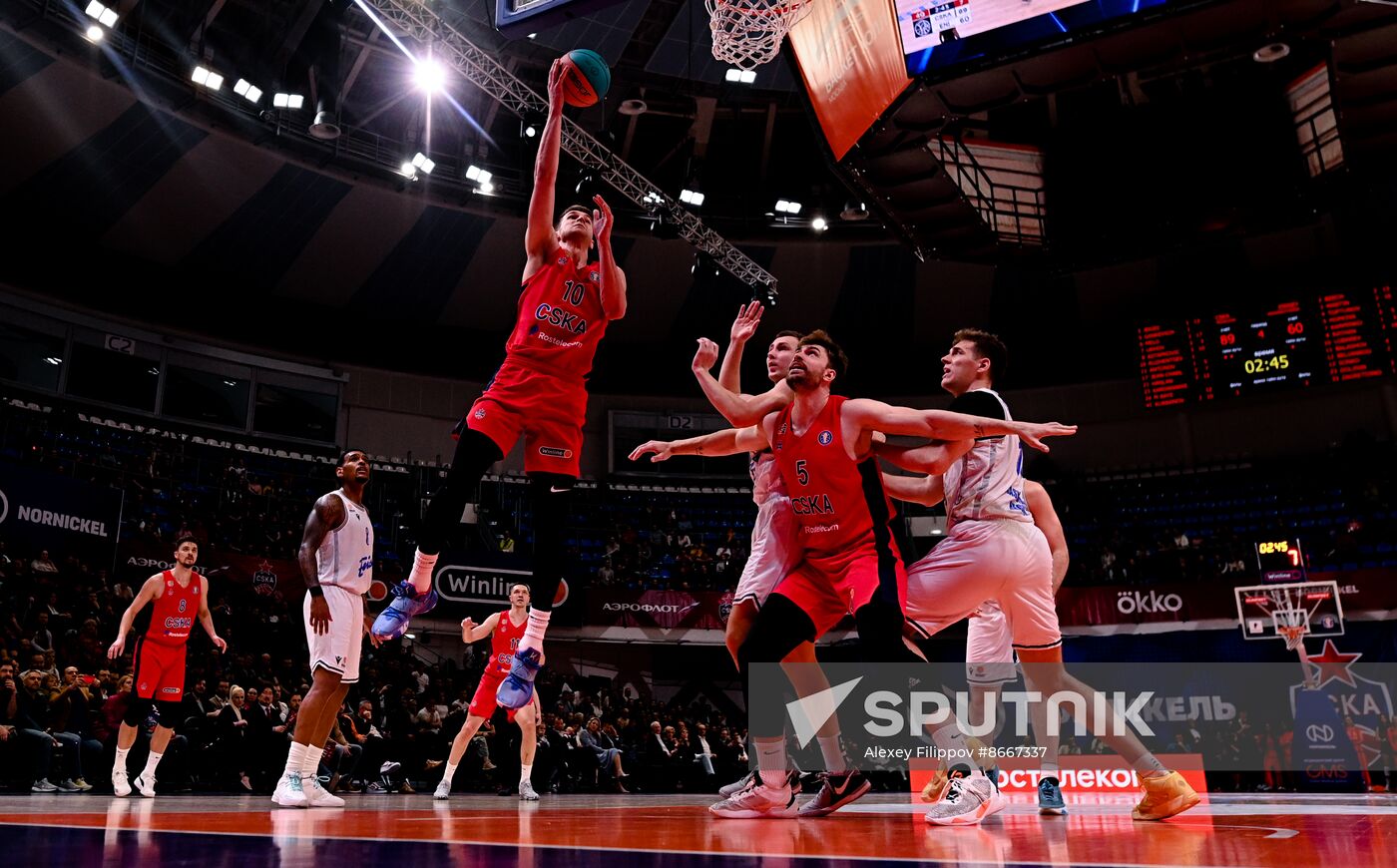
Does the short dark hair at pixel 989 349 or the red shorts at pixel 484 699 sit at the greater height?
the short dark hair at pixel 989 349

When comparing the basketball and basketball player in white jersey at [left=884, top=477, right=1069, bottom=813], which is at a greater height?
the basketball

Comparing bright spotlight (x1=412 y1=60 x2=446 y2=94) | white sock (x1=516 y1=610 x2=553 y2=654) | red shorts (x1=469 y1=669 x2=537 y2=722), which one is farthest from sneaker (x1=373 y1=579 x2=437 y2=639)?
bright spotlight (x1=412 y1=60 x2=446 y2=94)

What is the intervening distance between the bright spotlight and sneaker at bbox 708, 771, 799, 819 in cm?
1282

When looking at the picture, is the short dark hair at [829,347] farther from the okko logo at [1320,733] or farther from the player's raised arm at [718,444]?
the okko logo at [1320,733]

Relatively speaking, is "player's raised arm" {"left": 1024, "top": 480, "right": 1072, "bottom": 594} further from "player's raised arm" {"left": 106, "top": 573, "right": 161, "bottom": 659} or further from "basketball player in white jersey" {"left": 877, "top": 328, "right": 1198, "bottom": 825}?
"player's raised arm" {"left": 106, "top": 573, "right": 161, "bottom": 659}

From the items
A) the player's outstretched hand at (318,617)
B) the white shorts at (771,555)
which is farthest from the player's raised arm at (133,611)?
the white shorts at (771,555)

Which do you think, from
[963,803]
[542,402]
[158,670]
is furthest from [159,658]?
[963,803]

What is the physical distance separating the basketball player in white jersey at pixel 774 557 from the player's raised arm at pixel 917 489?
1.72 feet

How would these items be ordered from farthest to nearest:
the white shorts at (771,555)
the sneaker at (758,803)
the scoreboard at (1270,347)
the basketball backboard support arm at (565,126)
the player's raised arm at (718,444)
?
1. the scoreboard at (1270,347)
2. the basketball backboard support arm at (565,126)
3. the player's raised arm at (718,444)
4. the white shorts at (771,555)
5. the sneaker at (758,803)

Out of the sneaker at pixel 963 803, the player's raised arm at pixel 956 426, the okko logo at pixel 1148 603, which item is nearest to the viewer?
the sneaker at pixel 963 803

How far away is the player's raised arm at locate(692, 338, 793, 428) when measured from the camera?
4875 millimetres

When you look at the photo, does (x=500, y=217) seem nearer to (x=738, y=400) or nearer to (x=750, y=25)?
(x=750, y=25)

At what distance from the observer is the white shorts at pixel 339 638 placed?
596cm

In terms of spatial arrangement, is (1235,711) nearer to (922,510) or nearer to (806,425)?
(922,510)
